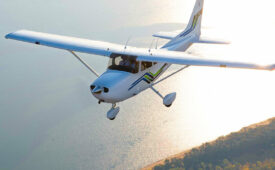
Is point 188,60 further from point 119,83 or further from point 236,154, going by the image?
point 236,154

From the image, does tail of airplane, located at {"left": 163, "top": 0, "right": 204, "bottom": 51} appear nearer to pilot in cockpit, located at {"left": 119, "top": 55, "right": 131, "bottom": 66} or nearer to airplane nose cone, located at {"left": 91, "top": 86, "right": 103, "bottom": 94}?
pilot in cockpit, located at {"left": 119, "top": 55, "right": 131, "bottom": 66}

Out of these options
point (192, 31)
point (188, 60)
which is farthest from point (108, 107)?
point (188, 60)

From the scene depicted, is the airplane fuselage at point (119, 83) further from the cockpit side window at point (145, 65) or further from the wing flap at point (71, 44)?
the wing flap at point (71, 44)

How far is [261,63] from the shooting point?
33.1 feet

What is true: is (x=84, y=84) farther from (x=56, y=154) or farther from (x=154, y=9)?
(x=154, y=9)

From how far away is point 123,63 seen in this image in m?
11.9

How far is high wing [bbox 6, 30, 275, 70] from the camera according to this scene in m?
10.7

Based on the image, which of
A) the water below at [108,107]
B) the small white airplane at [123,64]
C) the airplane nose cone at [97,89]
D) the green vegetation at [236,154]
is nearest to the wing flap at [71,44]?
the small white airplane at [123,64]

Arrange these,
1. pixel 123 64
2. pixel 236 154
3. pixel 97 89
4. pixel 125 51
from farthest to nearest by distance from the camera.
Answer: pixel 236 154 → pixel 123 64 → pixel 125 51 → pixel 97 89

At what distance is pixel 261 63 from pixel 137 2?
609 ft

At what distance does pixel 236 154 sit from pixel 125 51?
148 ft

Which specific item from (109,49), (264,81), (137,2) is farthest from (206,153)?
(137,2)

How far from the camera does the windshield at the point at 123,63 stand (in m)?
11.8

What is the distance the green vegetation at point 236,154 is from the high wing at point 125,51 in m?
38.5
